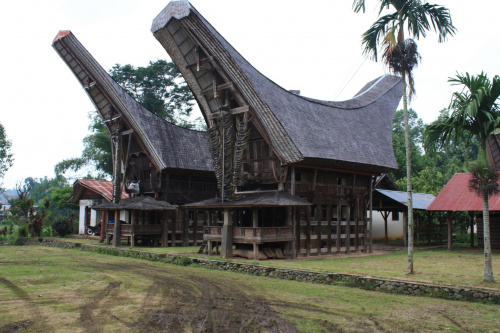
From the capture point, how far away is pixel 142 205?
23969 millimetres

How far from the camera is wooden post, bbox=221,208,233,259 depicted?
18188 mm

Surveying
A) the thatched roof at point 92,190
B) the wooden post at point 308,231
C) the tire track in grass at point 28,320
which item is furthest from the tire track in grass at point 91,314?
the thatched roof at point 92,190

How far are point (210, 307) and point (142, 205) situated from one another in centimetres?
1544

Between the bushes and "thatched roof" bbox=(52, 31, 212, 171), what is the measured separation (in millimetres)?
10708

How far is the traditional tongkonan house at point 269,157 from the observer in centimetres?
1856

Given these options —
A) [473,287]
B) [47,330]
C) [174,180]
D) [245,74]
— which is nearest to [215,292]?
[47,330]

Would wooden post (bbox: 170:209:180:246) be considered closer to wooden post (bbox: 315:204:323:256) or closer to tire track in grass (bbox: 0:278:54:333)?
wooden post (bbox: 315:204:323:256)

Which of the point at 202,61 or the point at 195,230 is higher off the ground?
the point at 202,61

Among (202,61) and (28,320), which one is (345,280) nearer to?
(28,320)

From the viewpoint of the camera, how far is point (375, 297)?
1055 cm

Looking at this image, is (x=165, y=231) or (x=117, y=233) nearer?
(x=117, y=233)

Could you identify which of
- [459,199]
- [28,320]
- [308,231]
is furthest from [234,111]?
[28,320]

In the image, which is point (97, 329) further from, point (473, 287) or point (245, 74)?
point (245, 74)

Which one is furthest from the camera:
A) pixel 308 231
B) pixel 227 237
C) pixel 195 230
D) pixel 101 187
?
pixel 101 187
